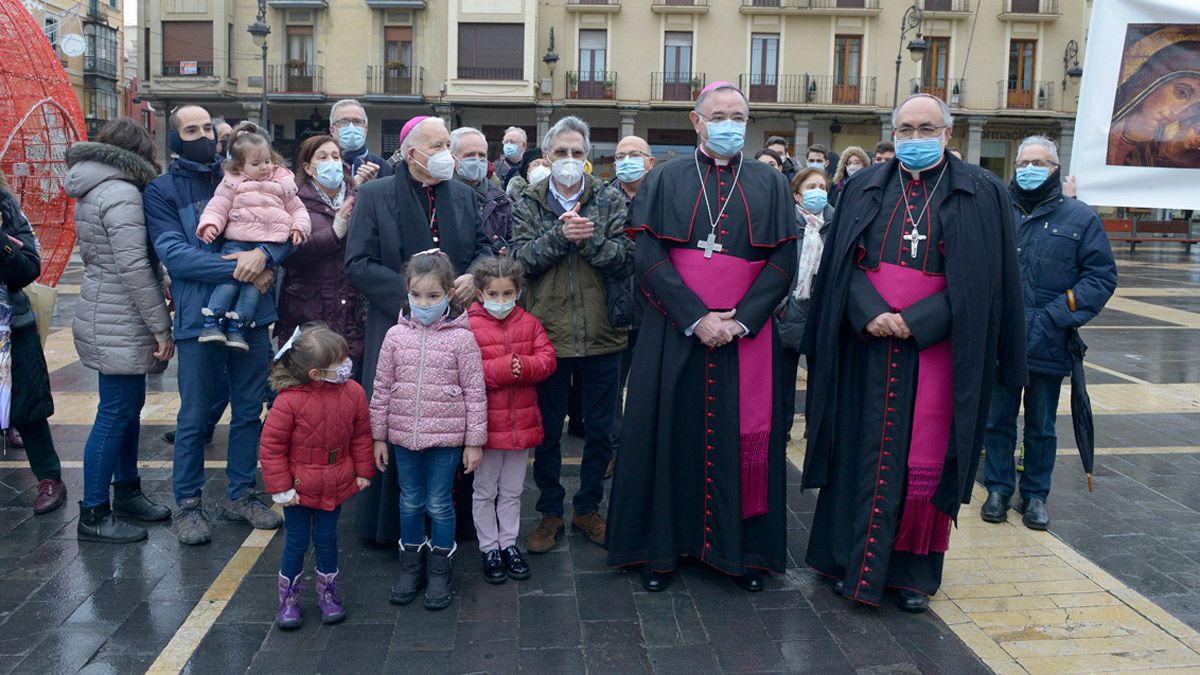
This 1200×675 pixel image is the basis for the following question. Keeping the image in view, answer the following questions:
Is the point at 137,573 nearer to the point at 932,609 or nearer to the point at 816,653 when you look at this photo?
the point at 816,653

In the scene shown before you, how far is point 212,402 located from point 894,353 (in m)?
3.28

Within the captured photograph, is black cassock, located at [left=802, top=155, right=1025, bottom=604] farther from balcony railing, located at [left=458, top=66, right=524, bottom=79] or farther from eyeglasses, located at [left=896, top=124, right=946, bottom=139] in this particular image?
balcony railing, located at [left=458, top=66, right=524, bottom=79]

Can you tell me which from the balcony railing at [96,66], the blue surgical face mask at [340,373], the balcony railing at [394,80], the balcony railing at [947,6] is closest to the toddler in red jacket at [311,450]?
the blue surgical face mask at [340,373]

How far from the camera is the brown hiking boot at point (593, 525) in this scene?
5000 mm

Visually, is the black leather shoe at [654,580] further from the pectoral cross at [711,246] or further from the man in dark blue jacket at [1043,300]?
the man in dark blue jacket at [1043,300]

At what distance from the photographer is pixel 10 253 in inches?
192

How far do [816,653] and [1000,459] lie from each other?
87.8 inches

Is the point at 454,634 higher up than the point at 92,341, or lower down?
lower down

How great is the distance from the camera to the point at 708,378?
447 cm

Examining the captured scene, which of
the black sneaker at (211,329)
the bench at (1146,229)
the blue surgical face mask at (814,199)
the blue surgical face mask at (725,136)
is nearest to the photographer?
the blue surgical face mask at (725,136)

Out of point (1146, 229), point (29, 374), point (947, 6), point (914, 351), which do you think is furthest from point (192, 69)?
point (914, 351)

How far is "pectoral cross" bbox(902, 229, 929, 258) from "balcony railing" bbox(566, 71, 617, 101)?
98.1ft

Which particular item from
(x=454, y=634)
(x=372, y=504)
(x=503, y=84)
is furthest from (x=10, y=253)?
(x=503, y=84)

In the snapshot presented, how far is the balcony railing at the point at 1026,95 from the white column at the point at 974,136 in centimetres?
93
